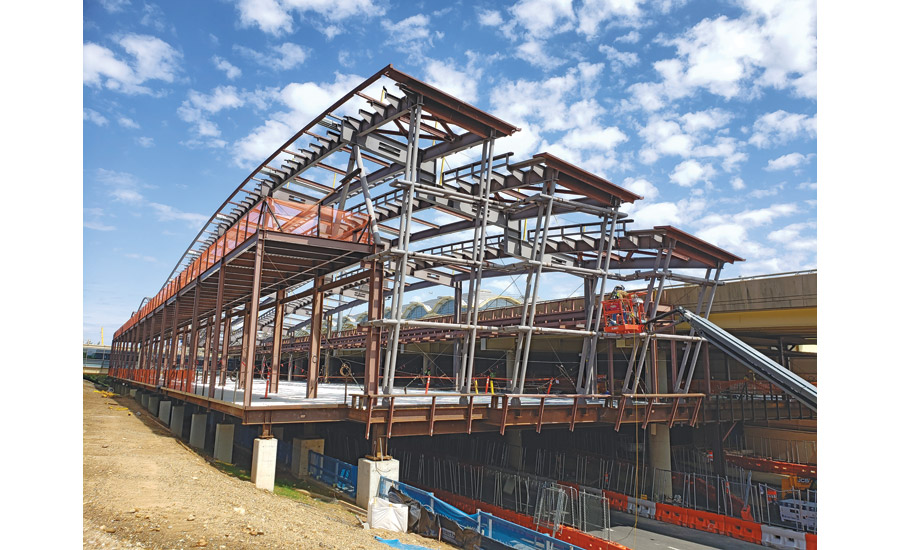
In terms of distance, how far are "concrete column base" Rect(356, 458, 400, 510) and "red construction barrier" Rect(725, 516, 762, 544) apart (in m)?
10.9

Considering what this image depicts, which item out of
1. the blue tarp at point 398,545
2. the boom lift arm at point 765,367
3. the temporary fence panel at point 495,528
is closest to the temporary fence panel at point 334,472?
the temporary fence panel at point 495,528

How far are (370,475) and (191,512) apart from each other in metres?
5.55

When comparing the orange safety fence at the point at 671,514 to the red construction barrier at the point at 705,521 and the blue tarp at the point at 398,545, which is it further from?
the blue tarp at the point at 398,545

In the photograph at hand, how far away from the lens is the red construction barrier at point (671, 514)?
Answer: 18922 mm

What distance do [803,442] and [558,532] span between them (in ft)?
54.8

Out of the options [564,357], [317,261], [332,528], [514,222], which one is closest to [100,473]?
[332,528]

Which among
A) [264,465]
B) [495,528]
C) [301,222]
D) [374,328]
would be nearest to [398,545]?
[495,528]

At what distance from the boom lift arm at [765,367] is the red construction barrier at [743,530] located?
4.07 metres

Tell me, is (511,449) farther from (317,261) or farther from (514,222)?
(317,261)

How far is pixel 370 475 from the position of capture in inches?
605

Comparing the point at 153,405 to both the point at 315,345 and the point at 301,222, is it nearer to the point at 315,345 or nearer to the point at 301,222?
the point at 315,345

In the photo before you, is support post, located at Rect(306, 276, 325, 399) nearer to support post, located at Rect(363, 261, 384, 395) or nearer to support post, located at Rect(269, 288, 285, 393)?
support post, located at Rect(269, 288, 285, 393)

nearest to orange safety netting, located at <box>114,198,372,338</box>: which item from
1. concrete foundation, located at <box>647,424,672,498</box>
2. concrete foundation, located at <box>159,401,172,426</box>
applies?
concrete foundation, located at <box>159,401,172,426</box>

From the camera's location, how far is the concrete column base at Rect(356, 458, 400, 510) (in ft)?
50.2
